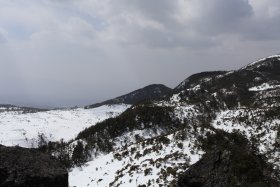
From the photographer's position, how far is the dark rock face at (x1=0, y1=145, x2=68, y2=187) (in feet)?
63.6

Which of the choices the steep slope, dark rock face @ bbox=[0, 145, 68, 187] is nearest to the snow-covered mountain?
the steep slope

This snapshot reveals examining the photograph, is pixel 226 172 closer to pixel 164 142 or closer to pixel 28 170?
pixel 28 170

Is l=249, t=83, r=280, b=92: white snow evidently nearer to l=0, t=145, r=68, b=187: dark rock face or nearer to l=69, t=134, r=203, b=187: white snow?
l=69, t=134, r=203, b=187: white snow

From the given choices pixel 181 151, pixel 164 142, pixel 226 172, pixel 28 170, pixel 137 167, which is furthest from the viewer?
pixel 164 142

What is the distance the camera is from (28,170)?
19.8 metres

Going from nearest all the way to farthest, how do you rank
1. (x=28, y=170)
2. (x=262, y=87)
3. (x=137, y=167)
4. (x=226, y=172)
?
(x=28, y=170) → (x=226, y=172) → (x=137, y=167) → (x=262, y=87)

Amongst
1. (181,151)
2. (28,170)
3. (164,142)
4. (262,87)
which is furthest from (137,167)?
(262,87)

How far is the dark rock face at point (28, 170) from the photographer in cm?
1938

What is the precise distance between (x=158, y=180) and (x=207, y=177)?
34.7ft

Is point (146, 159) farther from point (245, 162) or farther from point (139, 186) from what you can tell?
point (245, 162)

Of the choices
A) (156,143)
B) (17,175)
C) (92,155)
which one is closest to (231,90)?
(92,155)

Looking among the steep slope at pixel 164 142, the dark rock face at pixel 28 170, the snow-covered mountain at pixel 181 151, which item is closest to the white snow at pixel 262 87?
the steep slope at pixel 164 142

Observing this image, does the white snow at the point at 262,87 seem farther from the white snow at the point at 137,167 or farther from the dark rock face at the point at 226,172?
the dark rock face at the point at 226,172

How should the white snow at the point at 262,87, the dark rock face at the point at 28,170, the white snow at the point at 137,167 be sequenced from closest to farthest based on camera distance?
the dark rock face at the point at 28,170 < the white snow at the point at 137,167 < the white snow at the point at 262,87
